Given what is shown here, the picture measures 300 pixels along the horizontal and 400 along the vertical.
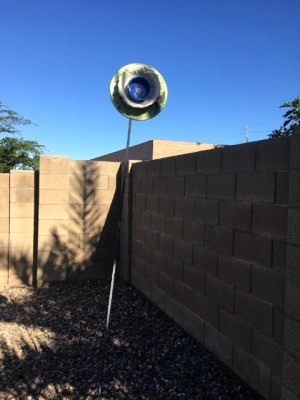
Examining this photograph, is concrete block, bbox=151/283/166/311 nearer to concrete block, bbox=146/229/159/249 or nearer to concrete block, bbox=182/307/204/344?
concrete block, bbox=146/229/159/249

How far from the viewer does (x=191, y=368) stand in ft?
12.2

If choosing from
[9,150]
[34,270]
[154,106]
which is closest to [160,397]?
[154,106]

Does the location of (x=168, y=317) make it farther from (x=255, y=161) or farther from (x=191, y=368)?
(x=255, y=161)

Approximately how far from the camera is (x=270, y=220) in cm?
294

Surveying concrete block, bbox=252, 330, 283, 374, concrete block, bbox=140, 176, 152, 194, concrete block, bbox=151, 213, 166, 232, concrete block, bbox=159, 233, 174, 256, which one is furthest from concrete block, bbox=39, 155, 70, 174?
concrete block, bbox=252, 330, 283, 374

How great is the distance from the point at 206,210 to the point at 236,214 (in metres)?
0.59

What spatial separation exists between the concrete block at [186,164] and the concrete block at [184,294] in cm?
124

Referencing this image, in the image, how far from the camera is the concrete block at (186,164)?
4.31m

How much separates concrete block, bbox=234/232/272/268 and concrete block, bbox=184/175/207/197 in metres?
0.80

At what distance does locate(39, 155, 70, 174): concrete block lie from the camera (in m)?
6.59

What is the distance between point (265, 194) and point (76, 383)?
225 centimetres

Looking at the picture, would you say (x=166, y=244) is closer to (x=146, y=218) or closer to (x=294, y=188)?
(x=146, y=218)

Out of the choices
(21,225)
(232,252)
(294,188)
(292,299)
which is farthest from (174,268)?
(21,225)

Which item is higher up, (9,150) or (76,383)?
(9,150)
